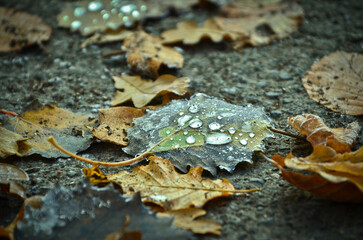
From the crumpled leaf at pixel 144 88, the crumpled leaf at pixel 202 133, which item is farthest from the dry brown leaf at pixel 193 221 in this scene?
the crumpled leaf at pixel 144 88

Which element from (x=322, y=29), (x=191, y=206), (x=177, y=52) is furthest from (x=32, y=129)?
(x=322, y=29)

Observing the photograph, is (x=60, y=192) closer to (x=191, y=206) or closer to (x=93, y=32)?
(x=191, y=206)

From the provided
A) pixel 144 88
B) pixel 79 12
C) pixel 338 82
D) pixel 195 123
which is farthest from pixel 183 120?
pixel 79 12

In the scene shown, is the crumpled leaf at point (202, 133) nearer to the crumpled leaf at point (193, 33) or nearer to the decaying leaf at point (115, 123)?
the decaying leaf at point (115, 123)

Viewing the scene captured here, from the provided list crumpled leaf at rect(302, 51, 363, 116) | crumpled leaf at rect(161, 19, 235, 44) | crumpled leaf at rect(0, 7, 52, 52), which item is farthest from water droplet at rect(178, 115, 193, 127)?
crumpled leaf at rect(0, 7, 52, 52)

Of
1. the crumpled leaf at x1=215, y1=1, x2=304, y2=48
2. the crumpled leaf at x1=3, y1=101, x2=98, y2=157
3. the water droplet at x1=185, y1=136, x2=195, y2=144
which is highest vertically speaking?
the crumpled leaf at x1=215, y1=1, x2=304, y2=48

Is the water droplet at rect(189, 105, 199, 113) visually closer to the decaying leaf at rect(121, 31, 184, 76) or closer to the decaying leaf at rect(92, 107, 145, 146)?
the decaying leaf at rect(92, 107, 145, 146)
